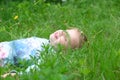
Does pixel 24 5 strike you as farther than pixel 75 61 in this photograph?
Yes

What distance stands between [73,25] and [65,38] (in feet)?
3.61

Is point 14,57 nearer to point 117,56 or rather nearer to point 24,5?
point 117,56

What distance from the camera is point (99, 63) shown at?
136 inches

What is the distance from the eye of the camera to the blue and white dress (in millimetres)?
4312

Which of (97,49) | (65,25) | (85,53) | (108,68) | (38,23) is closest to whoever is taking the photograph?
(108,68)

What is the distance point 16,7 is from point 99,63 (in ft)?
10.5

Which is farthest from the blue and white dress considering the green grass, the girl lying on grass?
the green grass

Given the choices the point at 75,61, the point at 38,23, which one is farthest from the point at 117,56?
the point at 38,23

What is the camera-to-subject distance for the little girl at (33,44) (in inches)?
170

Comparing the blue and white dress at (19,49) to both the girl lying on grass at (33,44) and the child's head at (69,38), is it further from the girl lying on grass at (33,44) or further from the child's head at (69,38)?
the child's head at (69,38)

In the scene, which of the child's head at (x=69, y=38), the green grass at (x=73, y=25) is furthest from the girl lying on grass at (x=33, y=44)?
the green grass at (x=73, y=25)

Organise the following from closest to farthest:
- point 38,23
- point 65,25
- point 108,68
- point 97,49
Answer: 1. point 108,68
2. point 97,49
3. point 65,25
4. point 38,23

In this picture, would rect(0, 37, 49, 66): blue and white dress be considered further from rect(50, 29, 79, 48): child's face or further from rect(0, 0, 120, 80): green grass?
rect(0, 0, 120, 80): green grass

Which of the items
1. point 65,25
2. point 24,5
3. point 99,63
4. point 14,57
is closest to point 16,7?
point 24,5
